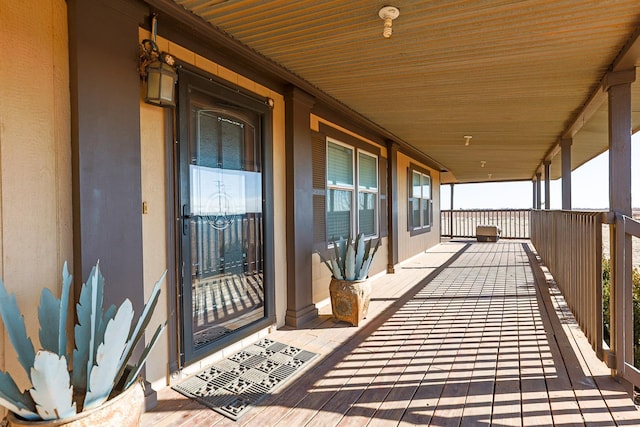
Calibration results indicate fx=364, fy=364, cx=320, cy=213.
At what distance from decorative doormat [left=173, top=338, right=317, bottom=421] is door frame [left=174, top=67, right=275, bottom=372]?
0.15m

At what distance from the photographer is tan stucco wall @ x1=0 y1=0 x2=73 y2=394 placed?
5.48 ft

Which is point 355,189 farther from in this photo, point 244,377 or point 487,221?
point 487,221

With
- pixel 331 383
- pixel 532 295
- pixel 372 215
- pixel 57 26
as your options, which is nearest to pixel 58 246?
pixel 57 26

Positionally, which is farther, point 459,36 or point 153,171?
point 459,36

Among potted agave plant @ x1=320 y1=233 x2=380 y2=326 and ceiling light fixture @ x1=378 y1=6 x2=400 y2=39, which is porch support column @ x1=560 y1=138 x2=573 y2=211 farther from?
ceiling light fixture @ x1=378 y1=6 x2=400 y2=39

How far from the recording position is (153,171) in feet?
7.61

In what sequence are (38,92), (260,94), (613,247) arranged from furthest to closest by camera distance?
(260,94) → (613,247) → (38,92)

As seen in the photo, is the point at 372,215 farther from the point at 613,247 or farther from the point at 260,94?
the point at 613,247

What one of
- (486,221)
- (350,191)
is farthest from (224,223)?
(486,221)

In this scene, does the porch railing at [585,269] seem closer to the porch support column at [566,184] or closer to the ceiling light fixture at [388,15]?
the porch support column at [566,184]

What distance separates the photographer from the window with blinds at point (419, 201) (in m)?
8.07

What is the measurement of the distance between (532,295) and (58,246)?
17.0 ft

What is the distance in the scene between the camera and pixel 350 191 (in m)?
5.13

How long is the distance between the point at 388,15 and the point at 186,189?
172 centimetres
